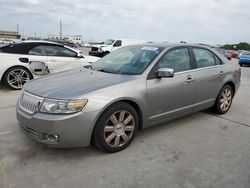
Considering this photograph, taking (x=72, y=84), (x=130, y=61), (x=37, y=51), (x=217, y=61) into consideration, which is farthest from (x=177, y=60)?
(x=37, y=51)

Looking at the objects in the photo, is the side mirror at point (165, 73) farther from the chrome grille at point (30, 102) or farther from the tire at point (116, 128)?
the chrome grille at point (30, 102)

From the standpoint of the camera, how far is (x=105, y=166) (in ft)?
9.67

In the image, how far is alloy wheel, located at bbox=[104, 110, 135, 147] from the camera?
3156mm

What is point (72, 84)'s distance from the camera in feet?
10.7

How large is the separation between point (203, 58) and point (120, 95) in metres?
2.14

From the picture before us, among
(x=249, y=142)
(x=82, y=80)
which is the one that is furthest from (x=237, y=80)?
(x=82, y=80)

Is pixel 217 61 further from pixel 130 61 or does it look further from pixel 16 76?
pixel 16 76

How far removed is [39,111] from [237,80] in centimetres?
414

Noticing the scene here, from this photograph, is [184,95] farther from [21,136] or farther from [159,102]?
[21,136]

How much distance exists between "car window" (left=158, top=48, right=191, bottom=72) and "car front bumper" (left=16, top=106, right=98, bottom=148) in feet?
4.89

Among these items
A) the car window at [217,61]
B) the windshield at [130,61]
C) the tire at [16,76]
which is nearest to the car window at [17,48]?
the tire at [16,76]

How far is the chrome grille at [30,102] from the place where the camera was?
117 inches

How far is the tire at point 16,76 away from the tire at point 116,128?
4.70m

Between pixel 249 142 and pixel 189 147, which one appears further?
pixel 249 142
